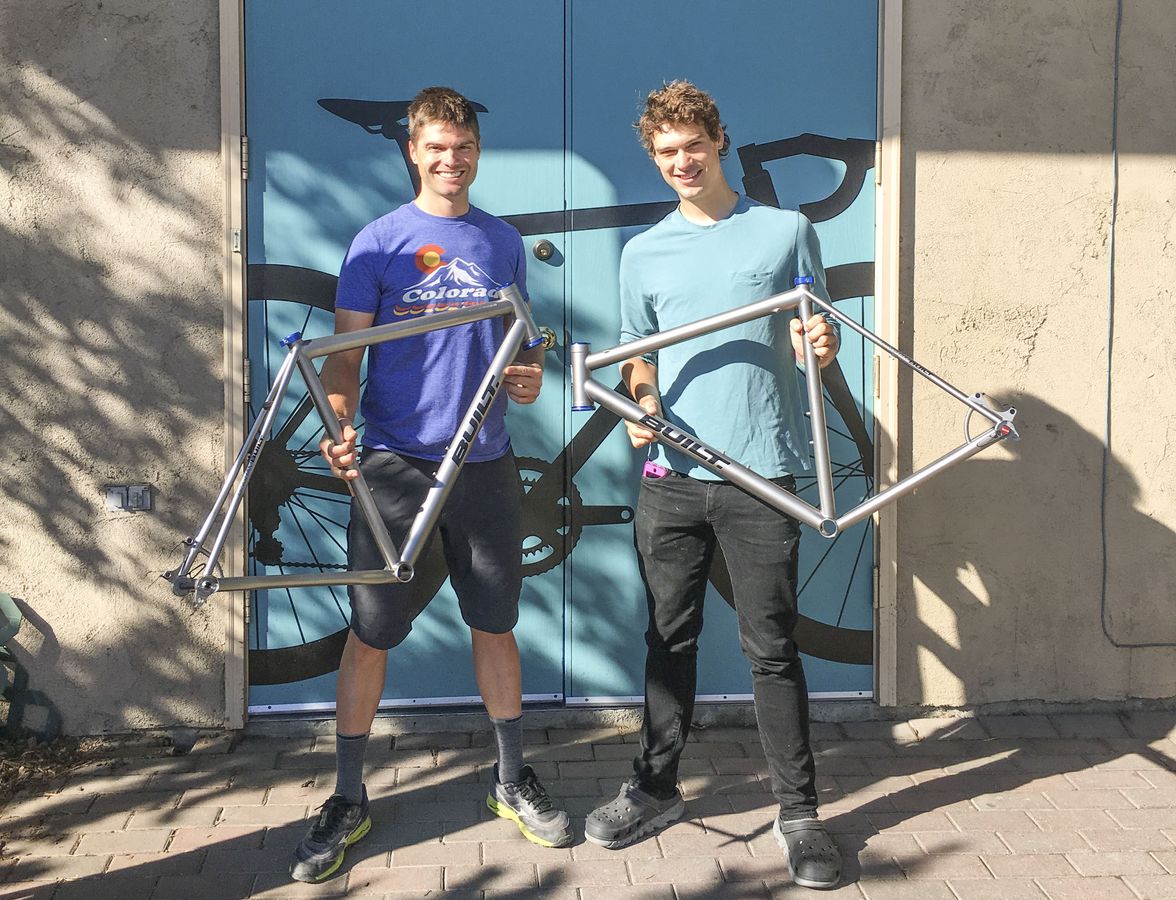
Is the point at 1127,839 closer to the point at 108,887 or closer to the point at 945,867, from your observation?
the point at 945,867

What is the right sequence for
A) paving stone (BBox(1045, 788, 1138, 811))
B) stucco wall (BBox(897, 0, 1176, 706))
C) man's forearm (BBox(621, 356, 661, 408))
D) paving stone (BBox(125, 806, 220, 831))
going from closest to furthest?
man's forearm (BBox(621, 356, 661, 408)), paving stone (BBox(125, 806, 220, 831)), paving stone (BBox(1045, 788, 1138, 811)), stucco wall (BBox(897, 0, 1176, 706))

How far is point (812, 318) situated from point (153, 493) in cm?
244

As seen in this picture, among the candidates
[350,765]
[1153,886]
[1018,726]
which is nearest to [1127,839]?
[1153,886]

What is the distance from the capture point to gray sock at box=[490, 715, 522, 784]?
3.75 meters

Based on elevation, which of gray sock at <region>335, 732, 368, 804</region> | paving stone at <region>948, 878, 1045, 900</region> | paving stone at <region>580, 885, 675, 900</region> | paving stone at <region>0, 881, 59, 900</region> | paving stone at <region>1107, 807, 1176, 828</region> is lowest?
paving stone at <region>948, 878, 1045, 900</region>

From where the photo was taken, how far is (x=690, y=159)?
338cm

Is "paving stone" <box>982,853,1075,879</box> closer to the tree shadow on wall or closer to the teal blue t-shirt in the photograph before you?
the tree shadow on wall

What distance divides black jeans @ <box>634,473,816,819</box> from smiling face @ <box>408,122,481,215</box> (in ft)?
3.38

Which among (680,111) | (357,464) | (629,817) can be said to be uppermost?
(680,111)

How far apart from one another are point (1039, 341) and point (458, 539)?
2401 mm

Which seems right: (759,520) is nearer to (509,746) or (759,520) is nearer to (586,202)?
(509,746)

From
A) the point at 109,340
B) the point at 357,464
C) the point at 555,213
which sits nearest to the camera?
the point at 357,464

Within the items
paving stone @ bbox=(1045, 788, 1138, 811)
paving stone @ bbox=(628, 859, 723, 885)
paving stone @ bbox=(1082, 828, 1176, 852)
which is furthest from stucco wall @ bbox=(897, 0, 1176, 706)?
paving stone @ bbox=(628, 859, 723, 885)

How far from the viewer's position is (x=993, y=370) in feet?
14.9
